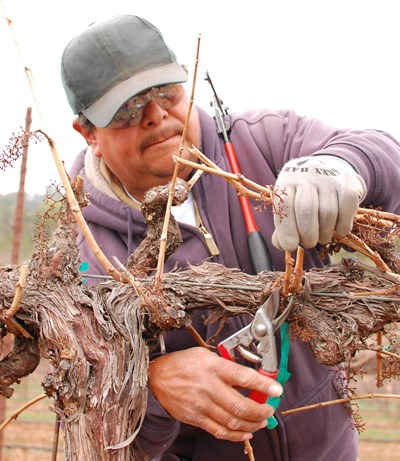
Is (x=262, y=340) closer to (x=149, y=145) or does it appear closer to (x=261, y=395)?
(x=261, y=395)

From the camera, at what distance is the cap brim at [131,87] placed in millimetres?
1680

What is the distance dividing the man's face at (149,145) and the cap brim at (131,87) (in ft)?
0.17

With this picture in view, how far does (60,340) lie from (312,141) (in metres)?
0.90

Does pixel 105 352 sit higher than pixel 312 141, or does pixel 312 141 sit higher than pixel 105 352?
pixel 312 141

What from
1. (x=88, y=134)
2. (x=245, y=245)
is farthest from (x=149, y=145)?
(x=245, y=245)

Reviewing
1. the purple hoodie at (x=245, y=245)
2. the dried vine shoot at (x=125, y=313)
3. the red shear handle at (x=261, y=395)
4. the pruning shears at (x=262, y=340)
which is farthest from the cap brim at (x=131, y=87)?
the red shear handle at (x=261, y=395)

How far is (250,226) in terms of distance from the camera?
174 cm

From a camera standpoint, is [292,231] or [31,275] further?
[31,275]

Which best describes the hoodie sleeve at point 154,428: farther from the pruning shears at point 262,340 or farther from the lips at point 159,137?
the lips at point 159,137

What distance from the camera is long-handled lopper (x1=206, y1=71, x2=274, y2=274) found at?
171cm

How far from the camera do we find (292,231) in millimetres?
1245

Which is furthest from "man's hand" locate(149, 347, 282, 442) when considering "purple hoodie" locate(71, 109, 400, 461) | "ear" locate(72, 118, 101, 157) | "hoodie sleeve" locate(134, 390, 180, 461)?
"ear" locate(72, 118, 101, 157)

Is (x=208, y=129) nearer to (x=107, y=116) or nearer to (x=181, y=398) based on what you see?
(x=107, y=116)

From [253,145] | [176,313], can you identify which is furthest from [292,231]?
[253,145]
